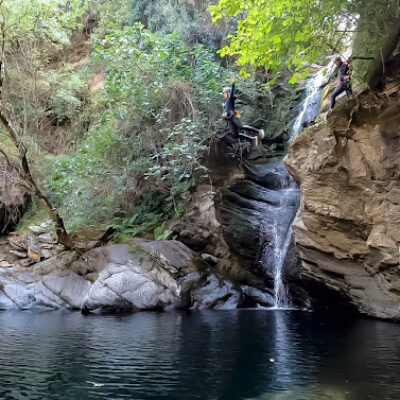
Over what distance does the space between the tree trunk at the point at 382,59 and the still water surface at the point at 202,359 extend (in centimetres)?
568

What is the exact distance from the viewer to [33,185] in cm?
1555

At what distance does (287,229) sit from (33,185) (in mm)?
8905

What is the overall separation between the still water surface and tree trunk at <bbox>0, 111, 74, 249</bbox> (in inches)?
187

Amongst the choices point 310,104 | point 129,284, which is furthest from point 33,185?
point 310,104

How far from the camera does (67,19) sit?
1889cm

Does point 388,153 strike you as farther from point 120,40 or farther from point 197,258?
point 120,40

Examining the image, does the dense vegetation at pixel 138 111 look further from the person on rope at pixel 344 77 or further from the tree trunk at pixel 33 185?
the person on rope at pixel 344 77

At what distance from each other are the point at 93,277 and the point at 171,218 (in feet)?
13.8

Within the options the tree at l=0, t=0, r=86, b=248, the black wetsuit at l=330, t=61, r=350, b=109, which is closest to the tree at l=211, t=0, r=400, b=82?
the black wetsuit at l=330, t=61, r=350, b=109

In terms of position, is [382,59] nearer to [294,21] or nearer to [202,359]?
[294,21]

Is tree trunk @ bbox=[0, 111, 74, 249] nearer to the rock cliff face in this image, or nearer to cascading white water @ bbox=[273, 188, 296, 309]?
cascading white water @ bbox=[273, 188, 296, 309]

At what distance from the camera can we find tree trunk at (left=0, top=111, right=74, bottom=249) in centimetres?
1470

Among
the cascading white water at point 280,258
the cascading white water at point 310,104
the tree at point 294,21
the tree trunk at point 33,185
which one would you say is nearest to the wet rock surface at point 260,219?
the cascading white water at point 280,258

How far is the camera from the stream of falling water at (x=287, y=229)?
15406 millimetres
